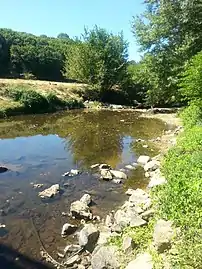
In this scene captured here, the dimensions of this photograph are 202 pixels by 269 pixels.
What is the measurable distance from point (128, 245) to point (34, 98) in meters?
33.9

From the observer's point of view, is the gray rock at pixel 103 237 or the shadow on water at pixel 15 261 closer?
the shadow on water at pixel 15 261

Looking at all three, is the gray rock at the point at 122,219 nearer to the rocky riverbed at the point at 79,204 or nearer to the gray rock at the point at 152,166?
the rocky riverbed at the point at 79,204

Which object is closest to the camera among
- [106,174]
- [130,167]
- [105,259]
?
[105,259]

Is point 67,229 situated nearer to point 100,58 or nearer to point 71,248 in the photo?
point 71,248

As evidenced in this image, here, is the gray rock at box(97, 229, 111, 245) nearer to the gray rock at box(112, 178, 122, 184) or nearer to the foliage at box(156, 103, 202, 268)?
the foliage at box(156, 103, 202, 268)

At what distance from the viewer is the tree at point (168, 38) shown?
1163 inches

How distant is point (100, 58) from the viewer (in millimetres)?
50625

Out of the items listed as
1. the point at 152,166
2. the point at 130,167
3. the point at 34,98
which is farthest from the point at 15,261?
the point at 34,98

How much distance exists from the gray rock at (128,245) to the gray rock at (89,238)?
1.18 m

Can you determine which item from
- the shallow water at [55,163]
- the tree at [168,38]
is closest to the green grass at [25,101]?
the shallow water at [55,163]

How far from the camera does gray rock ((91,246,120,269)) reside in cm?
706

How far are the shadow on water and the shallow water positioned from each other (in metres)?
0.23

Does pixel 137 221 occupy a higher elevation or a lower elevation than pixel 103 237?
higher

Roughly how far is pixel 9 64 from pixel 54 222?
6609cm
